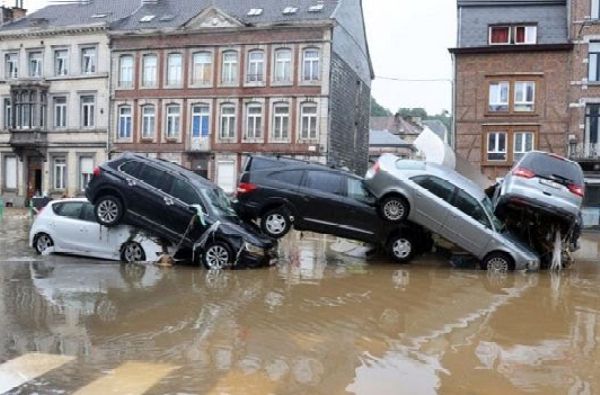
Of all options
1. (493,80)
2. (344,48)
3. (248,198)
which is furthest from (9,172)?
(248,198)

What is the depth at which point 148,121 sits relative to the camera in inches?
1545

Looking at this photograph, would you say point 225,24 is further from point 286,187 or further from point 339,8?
point 286,187

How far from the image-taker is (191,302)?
962cm

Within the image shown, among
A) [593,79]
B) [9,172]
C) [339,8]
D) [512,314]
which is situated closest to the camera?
[512,314]

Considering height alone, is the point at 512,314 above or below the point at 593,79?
below

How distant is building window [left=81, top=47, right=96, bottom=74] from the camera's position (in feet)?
132

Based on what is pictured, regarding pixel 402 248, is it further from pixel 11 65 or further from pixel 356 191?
pixel 11 65

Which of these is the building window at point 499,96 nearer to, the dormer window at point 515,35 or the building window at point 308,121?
the dormer window at point 515,35

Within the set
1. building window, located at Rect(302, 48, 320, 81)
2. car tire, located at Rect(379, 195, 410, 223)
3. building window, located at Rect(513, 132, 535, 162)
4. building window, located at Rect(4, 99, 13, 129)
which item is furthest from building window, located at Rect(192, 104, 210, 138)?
car tire, located at Rect(379, 195, 410, 223)

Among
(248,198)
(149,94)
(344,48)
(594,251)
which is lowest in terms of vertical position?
(594,251)

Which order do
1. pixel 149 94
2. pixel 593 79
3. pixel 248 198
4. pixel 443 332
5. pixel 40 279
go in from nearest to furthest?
pixel 443 332
pixel 40 279
pixel 248 198
pixel 593 79
pixel 149 94

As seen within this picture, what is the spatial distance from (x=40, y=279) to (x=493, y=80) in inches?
1050

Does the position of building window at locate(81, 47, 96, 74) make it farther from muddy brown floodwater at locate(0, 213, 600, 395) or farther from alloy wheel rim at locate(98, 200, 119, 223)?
muddy brown floodwater at locate(0, 213, 600, 395)

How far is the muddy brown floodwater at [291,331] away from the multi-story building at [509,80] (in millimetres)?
20993
